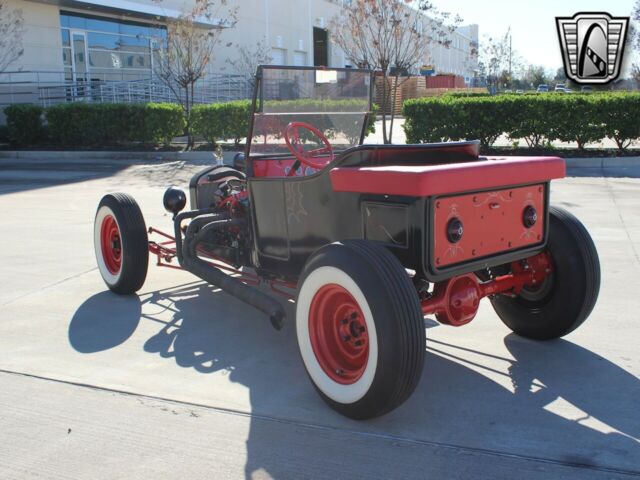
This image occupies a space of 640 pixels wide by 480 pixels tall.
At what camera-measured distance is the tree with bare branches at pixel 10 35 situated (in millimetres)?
20422

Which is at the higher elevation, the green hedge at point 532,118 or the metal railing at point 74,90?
the metal railing at point 74,90

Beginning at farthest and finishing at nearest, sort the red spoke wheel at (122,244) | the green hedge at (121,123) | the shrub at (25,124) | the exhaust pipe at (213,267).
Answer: the shrub at (25,124), the green hedge at (121,123), the red spoke wheel at (122,244), the exhaust pipe at (213,267)

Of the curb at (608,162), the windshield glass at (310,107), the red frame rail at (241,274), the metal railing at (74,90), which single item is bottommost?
the red frame rail at (241,274)

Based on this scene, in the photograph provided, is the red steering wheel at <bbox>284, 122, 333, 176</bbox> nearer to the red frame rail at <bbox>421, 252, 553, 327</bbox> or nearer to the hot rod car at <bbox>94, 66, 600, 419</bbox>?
the hot rod car at <bbox>94, 66, 600, 419</bbox>

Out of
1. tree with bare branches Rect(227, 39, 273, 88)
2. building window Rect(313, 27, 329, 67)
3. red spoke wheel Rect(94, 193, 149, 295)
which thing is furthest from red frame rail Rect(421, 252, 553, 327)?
building window Rect(313, 27, 329, 67)

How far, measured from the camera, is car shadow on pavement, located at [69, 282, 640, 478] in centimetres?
287

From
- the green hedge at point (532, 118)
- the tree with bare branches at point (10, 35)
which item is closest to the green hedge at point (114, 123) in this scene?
the tree with bare branches at point (10, 35)

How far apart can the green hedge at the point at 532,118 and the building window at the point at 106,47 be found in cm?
1302

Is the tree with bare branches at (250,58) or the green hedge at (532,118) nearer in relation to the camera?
the green hedge at (532,118)

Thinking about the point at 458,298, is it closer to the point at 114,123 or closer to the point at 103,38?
the point at 114,123

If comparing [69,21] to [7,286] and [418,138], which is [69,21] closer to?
[418,138]

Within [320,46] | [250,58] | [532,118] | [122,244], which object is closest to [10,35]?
[250,58]

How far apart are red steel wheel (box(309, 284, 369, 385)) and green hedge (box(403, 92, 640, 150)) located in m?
11.2

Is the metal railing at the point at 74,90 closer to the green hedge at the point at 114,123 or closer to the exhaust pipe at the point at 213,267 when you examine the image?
the green hedge at the point at 114,123
